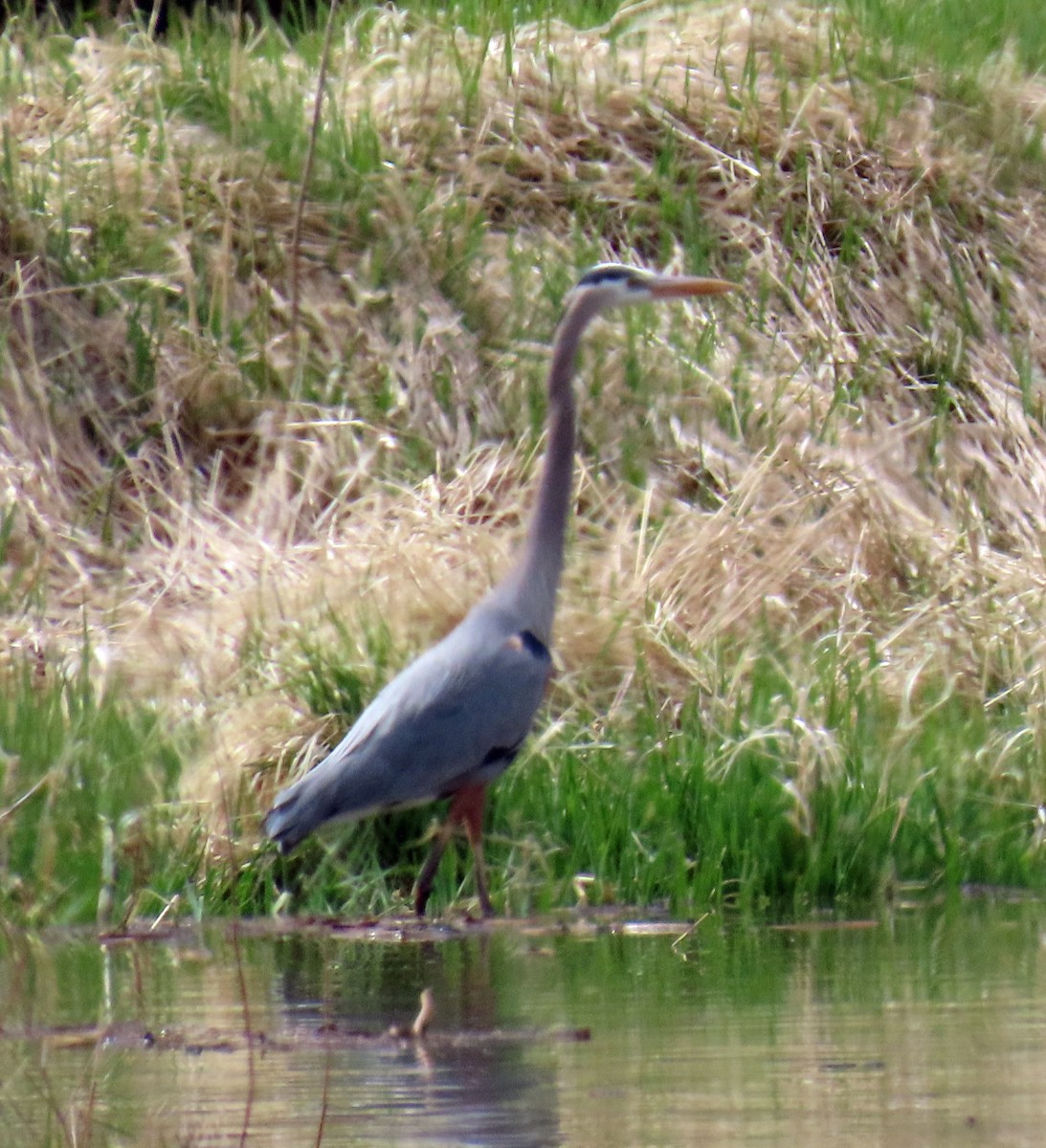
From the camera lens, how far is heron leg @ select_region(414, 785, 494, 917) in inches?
242

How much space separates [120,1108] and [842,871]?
9.53 ft

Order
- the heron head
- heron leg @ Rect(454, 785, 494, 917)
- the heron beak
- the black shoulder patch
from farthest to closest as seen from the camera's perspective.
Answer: the heron head, the heron beak, the black shoulder patch, heron leg @ Rect(454, 785, 494, 917)

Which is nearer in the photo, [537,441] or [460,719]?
[460,719]

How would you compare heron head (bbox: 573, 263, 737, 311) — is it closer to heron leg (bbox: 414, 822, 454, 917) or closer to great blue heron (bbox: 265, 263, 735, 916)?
great blue heron (bbox: 265, 263, 735, 916)

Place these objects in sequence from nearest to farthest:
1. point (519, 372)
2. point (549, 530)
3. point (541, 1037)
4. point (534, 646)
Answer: point (541, 1037) → point (534, 646) → point (549, 530) → point (519, 372)

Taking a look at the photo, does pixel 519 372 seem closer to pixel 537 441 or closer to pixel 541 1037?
pixel 537 441

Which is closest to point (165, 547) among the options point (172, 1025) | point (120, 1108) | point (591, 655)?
point (591, 655)

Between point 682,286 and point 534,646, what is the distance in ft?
4.33

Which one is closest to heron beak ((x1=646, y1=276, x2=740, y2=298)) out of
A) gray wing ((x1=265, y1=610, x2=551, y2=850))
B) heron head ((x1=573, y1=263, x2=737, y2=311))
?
heron head ((x1=573, y1=263, x2=737, y2=311))

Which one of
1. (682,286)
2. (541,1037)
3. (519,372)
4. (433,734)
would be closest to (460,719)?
(433,734)

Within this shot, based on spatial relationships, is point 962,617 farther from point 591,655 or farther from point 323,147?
point 323,147

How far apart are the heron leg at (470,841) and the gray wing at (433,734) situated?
0.05 meters

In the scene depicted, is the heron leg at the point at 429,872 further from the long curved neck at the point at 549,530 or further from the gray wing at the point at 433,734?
the long curved neck at the point at 549,530

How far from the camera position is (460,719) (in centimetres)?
638
